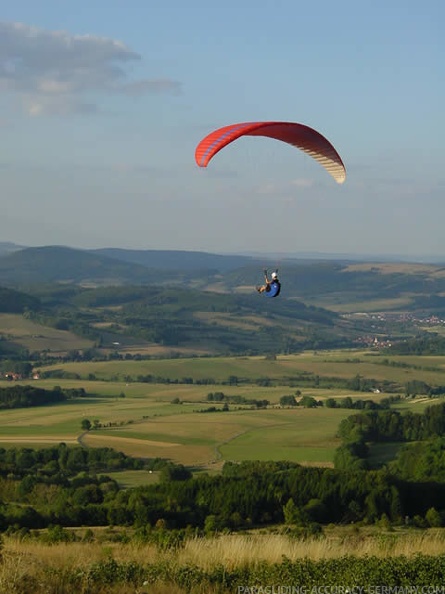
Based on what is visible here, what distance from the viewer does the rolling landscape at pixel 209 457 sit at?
41.0ft

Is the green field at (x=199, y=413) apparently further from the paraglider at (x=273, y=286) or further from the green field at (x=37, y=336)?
the paraglider at (x=273, y=286)

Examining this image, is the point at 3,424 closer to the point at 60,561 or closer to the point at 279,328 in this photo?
the point at 60,561

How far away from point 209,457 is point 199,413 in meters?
19.8

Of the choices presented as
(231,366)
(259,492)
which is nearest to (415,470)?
(259,492)

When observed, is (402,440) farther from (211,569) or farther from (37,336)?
(37,336)

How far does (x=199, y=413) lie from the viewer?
76.2 m

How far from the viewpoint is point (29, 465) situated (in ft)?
173

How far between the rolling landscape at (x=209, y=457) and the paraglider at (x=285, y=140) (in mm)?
9257

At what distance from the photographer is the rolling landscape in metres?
12.5

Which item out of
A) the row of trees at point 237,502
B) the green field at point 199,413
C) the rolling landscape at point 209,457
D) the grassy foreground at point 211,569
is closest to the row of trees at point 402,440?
the rolling landscape at point 209,457

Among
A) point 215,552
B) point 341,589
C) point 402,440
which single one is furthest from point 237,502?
point 402,440

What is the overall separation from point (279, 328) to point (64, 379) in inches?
3241

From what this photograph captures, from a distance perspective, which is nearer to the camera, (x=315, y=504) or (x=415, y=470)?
(x=315, y=504)

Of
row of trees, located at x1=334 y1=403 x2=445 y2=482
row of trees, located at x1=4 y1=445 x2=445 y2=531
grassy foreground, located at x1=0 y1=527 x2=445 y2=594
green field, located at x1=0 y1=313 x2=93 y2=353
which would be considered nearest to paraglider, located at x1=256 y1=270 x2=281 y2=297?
row of trees, located at x1=4 y1=445 x2=445 y2=531
